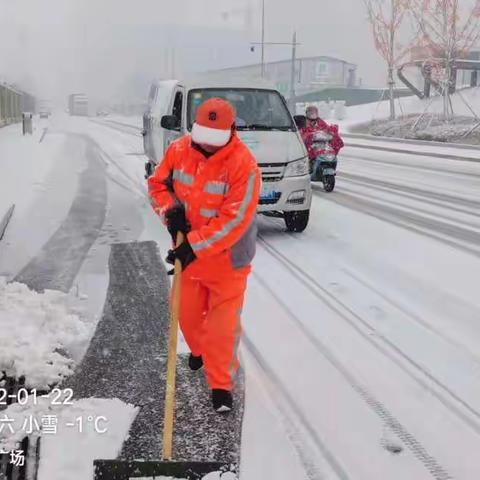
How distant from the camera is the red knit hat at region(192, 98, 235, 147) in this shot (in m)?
3.27

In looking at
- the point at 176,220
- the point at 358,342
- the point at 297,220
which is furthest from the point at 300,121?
the point at 176,220

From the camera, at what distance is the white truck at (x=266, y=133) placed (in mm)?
7844

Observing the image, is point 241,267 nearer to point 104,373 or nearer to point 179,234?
point 179,234

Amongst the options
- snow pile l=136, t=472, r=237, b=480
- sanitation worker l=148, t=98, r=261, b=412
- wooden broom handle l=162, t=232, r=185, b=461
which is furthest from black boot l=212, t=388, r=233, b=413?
snow pile l=136, t=472, r=237, b=480

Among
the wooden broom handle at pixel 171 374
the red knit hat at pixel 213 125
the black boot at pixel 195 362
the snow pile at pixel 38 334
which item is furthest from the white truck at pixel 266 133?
the wooden broom handle at pixel 171 374

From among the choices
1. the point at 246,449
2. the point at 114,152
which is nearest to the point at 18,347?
the point at 246,449

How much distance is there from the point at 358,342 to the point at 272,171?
3.66m

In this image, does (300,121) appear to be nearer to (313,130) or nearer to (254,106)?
(254,106)

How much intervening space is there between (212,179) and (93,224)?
5.89 meters

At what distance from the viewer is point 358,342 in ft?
15.0

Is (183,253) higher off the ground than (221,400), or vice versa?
(183,253)

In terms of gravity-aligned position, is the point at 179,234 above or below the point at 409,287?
above

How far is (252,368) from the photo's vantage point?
4105 mm

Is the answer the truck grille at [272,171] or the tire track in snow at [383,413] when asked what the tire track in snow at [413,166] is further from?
the tire track in snow at [383,413]
